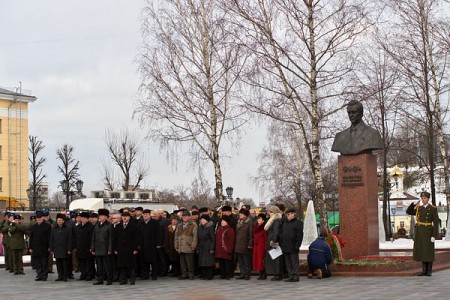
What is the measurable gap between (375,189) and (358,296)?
6551 millimetres

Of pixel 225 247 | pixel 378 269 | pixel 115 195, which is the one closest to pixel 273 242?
pixel 225 247

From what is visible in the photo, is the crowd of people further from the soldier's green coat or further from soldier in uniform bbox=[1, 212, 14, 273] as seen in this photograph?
soldier in uniform bbox=[1, 212, 14, 273]

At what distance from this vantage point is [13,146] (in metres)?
66.2

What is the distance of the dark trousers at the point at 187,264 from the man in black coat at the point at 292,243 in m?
2.64

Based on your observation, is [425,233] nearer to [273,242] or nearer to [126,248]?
[273,242]

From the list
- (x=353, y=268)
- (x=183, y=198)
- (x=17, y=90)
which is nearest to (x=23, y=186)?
(x=17, y=90)

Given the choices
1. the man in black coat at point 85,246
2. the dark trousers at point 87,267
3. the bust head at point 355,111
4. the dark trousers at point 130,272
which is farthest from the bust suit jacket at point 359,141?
the dark trousers at point 87,267

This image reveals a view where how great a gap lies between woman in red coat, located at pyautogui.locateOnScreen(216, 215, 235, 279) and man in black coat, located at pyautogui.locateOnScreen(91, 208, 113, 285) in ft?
8.38

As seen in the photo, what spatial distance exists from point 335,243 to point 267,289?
116 inches

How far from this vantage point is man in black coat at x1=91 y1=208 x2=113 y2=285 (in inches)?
727

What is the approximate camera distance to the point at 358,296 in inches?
526

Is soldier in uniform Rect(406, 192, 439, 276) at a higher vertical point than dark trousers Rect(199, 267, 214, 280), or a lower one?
higher

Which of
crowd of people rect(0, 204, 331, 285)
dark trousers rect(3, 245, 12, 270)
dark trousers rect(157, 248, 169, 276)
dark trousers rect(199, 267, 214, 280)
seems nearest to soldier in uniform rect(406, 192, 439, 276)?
crowd of people rect(0, 204, 331, 285)

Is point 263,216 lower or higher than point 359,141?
lower
